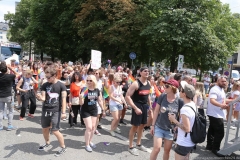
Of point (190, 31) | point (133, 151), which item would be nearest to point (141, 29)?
point (190, 31)

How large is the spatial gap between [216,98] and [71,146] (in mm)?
3214

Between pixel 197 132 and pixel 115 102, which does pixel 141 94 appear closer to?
pixel 115 102

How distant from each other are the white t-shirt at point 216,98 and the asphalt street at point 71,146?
3.02ft

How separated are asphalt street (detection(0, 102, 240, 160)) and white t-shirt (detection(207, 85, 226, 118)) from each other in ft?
3.02

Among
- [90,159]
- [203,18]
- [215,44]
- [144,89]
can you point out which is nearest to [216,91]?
[144,89]

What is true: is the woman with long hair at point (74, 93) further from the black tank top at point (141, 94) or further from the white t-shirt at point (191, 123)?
the white t-shirt at point (191, 123)

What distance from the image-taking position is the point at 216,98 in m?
4.71

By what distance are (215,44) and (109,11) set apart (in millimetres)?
10056

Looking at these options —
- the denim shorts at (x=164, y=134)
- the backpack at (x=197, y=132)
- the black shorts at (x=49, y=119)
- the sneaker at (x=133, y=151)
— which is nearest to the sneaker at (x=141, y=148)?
the sneaker at (x=133, y=151)

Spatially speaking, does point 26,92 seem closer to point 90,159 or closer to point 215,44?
point 90,159

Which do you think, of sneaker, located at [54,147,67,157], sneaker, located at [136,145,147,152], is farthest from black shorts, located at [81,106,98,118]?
sneaker, located at [136,145,147,152]

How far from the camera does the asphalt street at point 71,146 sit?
14.5ft

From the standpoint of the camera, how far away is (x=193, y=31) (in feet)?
57.1

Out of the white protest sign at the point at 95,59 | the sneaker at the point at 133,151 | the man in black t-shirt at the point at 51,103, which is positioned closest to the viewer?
the man in black t-shirt at the point at 51,103
